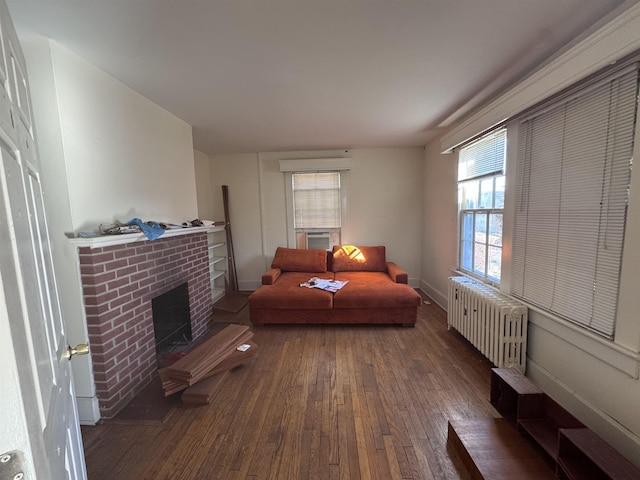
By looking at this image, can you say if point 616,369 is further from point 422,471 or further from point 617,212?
point 422,471

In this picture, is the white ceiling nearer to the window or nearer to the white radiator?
the window

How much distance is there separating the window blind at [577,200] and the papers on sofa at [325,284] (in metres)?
1.84

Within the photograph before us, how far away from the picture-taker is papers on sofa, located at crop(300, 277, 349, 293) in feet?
10.5

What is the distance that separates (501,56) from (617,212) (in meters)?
1.22

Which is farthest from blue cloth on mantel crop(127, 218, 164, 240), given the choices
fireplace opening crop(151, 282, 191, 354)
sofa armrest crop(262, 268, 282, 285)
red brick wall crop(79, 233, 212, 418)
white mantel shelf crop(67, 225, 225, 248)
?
sofa armrest crop(262, 268, 282, 285)

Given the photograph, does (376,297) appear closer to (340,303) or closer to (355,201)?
(340,303)

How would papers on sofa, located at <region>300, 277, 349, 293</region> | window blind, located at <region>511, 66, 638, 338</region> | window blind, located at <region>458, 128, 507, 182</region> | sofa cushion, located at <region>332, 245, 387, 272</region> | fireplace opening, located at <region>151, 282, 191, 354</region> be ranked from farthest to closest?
sofa cushion, located at <region>332, 245, 387, 272</region>
papers on sofa, located at <region>300, 277, 349, 293</region>
fireplace opening, located at <region>151, 282, 191, 354</region>
window blind, located at <region>458, 128, 507, 182</region>
window blind, located at <region>511, 66, 638, 338</region>

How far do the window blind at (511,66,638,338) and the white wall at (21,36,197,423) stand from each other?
3.16 meters

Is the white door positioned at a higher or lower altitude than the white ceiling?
lower

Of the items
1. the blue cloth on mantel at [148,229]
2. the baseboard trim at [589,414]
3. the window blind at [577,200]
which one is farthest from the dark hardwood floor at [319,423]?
the blue cloth on mantel at [148,229]

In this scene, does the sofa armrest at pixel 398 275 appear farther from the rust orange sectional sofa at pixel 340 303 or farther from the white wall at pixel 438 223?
the white wall at pixel 438 223

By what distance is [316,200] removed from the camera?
14.4ft

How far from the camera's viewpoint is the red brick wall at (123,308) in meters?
1.68

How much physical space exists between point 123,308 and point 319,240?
304cm
